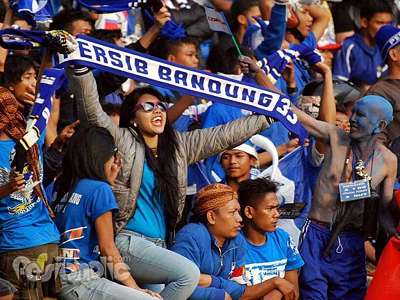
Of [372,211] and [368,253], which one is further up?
[372,211]

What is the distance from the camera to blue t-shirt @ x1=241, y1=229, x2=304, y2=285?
7996 mm

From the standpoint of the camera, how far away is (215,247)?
764cm

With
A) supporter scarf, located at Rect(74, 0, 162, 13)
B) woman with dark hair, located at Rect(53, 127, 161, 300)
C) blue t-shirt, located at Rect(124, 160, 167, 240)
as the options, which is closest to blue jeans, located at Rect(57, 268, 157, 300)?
woman with dark hair, located at Rect(53, 127, 161, 300)

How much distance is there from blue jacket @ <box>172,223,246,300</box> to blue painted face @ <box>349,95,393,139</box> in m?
1.32

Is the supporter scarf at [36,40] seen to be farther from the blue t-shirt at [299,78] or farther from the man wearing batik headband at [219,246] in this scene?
the blue t-shirt at [299,78]

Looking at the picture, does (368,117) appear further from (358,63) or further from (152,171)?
(358,63)

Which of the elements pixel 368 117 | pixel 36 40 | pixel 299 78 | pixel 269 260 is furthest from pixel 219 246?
pixel 299 78

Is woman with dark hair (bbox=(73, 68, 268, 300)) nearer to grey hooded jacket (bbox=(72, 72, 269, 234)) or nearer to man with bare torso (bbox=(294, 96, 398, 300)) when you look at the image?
grey hooded jacket (bbox=(72, 72, 269, 234))

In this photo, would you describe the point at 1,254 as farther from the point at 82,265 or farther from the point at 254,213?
the point at 254,213

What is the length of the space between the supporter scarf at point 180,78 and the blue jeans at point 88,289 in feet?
4.89

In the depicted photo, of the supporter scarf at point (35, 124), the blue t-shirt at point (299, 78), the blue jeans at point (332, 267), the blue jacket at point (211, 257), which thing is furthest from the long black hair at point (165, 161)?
the blue t-shirt at point (299, 78)

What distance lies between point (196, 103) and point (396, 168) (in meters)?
2.42

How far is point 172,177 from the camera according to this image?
7.32 meters

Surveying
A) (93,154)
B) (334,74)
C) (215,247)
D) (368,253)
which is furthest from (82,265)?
(334,74)
